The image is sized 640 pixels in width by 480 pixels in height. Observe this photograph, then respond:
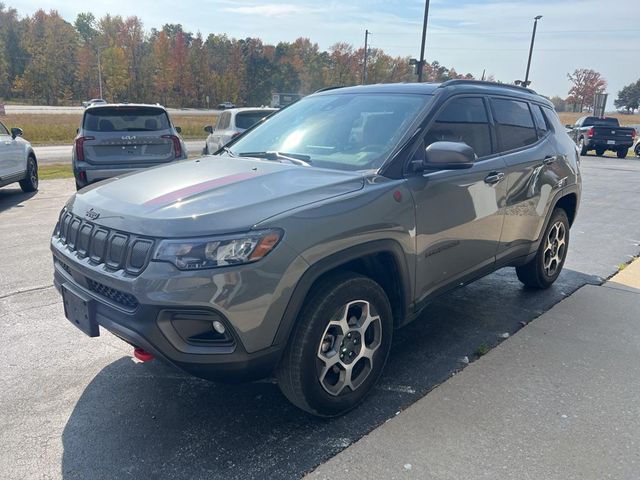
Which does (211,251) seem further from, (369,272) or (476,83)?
(476,83)

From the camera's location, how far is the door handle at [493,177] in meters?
3.75

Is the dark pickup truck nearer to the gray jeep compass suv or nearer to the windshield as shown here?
the gray jeep compass suv

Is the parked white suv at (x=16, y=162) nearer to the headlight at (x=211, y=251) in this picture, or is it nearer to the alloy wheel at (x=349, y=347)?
the headlight at (x=211, y=251)

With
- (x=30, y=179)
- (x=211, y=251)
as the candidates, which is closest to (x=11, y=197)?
(x=30, y=179)

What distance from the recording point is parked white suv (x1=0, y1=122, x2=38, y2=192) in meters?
9.02

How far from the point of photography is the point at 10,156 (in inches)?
364

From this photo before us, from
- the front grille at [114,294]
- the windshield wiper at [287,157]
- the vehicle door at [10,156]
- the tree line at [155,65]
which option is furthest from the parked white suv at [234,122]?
the tree line at [155,65]

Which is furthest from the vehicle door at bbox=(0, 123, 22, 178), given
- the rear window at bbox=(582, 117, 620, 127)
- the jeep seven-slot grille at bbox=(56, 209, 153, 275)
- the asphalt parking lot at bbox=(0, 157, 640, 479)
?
the rear window at bbox=(582, 117, 620, 127)

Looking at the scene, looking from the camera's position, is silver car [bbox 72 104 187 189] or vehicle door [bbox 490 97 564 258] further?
silver car [bbox 72 104 187 189]

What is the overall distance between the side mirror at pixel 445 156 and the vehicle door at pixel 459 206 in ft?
0.33

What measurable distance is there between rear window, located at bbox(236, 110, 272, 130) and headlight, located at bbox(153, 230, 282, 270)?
33.2ft

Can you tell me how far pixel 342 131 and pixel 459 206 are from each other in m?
0.95

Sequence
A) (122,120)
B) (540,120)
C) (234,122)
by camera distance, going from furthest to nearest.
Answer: (234,122)
(122,120)
(540,120)

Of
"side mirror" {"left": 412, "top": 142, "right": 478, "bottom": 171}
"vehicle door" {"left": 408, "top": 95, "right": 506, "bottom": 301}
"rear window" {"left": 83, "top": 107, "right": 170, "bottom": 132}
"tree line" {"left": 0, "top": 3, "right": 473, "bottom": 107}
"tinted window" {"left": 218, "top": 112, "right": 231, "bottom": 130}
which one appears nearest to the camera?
"side mirror" {"left": 412, "top": 142, "right": 478, "bottom": 171}
